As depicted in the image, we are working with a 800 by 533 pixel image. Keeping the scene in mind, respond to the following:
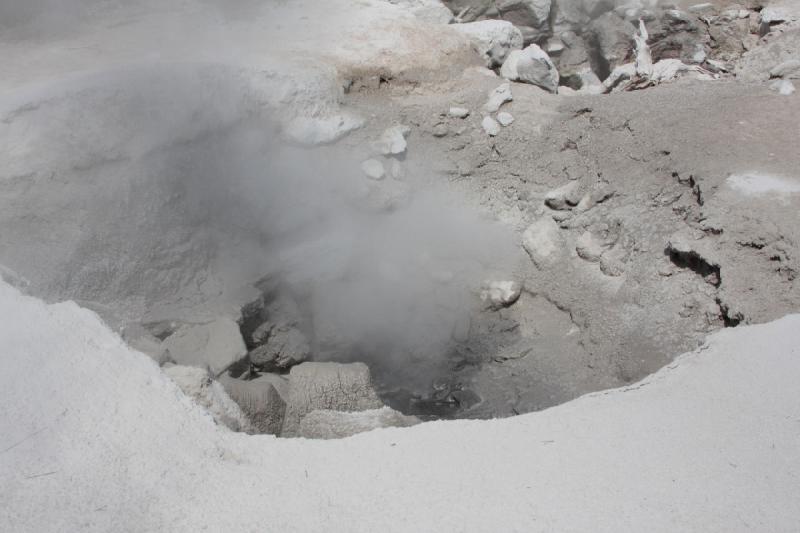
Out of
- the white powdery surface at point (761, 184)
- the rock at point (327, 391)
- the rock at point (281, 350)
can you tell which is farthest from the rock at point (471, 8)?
the rock at point (327, 391)

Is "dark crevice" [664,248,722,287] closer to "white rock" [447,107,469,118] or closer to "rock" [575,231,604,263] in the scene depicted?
"rock" [575,231,604,263]

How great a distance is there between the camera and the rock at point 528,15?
7098mm

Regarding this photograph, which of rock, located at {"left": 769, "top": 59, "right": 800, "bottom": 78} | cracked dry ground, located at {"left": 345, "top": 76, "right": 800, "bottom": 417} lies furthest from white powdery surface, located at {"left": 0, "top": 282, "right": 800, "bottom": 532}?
rock, located at {"left": 769, "top": 59, "right": 800, "bottom": 78}

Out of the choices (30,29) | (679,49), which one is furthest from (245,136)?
(679,49)

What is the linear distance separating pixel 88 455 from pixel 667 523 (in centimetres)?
206

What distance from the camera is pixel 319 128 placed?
5004mm

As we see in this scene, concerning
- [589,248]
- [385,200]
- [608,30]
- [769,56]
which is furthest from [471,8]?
[589,248]

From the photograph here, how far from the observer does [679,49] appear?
6.86 m

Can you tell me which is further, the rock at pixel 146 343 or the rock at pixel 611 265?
the rock at pixel 611 265

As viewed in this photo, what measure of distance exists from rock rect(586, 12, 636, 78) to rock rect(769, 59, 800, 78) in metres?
1.82

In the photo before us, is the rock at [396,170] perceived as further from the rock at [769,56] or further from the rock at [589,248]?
the rock at [769,56]

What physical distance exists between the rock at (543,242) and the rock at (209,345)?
246cm

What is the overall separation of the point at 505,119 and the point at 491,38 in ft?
4.00

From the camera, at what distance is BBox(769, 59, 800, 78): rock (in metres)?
5.32
